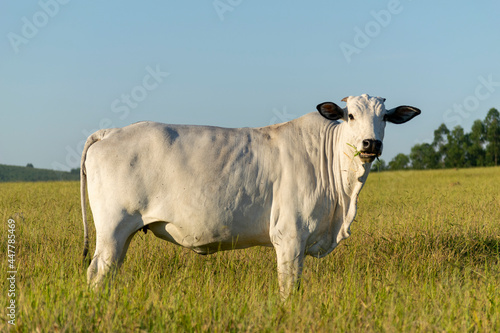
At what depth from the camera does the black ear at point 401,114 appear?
224 inches

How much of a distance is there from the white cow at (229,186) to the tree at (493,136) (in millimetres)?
71785

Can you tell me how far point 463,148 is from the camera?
252ft

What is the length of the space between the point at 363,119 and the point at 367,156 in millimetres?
392

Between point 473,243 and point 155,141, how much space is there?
4.83 metres

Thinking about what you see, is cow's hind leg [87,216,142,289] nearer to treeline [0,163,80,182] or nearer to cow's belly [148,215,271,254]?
cow's belly [148,215,271,254]

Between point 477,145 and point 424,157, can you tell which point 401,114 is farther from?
point 424,157

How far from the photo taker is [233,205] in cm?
531

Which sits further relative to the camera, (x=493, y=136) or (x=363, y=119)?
(x=493, y=136)

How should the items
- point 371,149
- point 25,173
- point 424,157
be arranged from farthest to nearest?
point 424,157, point 25,173, point 371,149

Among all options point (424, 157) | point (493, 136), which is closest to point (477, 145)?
point (493, 136)

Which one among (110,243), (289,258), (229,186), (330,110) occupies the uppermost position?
(330,110)

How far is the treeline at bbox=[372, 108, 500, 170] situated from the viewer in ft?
241

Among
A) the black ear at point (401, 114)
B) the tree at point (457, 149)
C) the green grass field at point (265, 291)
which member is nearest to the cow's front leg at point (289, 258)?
the green grass field at point (265, 291)

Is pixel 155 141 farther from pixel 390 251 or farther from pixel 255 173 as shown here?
pixel 390 251
